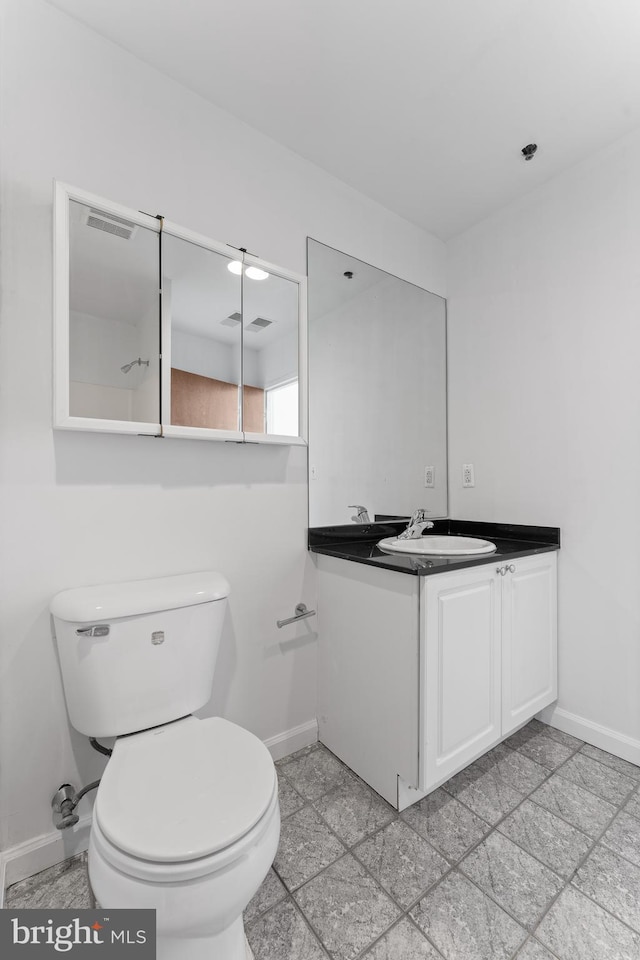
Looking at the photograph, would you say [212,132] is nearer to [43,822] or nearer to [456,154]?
[456,154]

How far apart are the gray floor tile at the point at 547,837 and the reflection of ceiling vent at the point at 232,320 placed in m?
1.91

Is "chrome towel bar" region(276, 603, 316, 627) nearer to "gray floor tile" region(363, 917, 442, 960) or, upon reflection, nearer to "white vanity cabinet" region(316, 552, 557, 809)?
"white vanity cabinet" region(316, 552, 557, 809)

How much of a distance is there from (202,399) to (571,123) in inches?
70.0

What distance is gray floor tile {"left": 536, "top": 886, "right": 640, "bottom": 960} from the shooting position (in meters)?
1.01

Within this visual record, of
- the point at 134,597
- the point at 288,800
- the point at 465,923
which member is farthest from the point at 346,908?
the point at 134,597

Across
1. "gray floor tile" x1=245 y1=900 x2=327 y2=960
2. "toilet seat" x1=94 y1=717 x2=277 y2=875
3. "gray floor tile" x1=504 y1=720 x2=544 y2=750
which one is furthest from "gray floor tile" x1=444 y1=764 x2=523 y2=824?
"toilet seat" x1=94 y1=717 x2=277 y2=875

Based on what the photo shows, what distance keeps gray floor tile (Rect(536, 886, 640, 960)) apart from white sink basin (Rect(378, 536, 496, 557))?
95cm

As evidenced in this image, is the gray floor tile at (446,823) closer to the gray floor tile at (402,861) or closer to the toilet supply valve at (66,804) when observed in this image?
the gray floor tile at (402,861)

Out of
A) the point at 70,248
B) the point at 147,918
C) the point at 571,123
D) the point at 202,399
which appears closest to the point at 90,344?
the point at 70,248

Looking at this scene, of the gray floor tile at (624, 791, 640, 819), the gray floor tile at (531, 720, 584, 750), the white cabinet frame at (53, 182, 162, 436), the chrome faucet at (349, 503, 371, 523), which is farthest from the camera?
the chrome faucet at (349, 503, 371, 523)

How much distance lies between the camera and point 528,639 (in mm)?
1789

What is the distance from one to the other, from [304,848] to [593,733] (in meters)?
1.30

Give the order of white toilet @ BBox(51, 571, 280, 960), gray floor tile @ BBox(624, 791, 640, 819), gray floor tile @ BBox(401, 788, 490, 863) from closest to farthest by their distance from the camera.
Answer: white toilet @ BBox(51, 571, 280, 960)
gray floor tile @ BBox(401, 788, 490, 863)
gray floor tile @ BBox(624, 791, 640, 819)

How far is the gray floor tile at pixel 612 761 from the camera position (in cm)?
166
